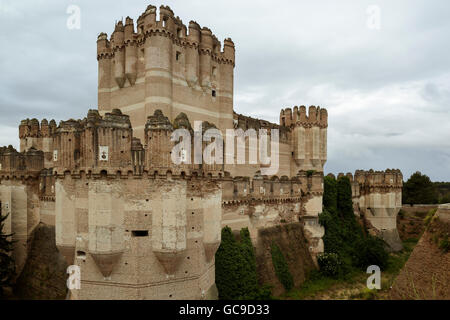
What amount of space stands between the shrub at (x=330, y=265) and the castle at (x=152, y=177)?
1.19 meters

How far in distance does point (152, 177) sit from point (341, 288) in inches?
887

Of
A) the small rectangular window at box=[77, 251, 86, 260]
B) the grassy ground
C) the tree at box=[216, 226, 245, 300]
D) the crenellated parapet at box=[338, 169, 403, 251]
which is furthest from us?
the crenellated parapet at box=[338, 169, 403, 251]

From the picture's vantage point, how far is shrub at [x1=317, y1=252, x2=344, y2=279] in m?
29.9

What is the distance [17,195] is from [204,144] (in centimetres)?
1837

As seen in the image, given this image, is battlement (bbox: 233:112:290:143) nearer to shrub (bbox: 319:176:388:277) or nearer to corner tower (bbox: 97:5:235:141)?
corner tower (bbox: 97:5:235:141)

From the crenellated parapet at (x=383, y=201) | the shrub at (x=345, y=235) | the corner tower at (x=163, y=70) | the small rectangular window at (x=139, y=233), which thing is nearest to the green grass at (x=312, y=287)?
the shrub at (x=345, y=235)

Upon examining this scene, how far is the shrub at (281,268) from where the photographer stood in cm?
2614

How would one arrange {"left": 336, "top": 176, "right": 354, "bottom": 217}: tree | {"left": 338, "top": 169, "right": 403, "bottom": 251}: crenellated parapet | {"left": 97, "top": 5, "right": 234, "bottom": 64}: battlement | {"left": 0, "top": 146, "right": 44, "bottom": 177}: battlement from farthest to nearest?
{"left": 338, "top": 169, "right": 403, "bottom": 251}: crenellated parapet, {"left": 336, "top": 176, "right": 354, "bottom": 217}: tree, {"left": 0, "top": 146, "right": 44, "bottom": 177}: battlement, {"left": 97, "top": 5, "right": 234, "bottom": 64}: battlement

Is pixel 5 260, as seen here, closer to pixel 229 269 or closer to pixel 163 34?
pixel 229 269

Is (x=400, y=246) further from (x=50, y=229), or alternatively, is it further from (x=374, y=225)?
(x=50, y=229)

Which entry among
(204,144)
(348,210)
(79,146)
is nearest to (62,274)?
(79,146)

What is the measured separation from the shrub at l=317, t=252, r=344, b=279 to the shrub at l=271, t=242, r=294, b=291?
4.94 metres

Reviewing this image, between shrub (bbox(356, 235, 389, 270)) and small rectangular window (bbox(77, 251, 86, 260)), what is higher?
small rectangular window (bbox(77, 251, 86, 260))

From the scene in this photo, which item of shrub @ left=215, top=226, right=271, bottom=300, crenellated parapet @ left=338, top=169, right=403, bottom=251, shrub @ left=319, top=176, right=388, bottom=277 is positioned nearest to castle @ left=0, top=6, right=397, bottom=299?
crenellated parapet @ left=338, top=169, right=403, bottom=251
